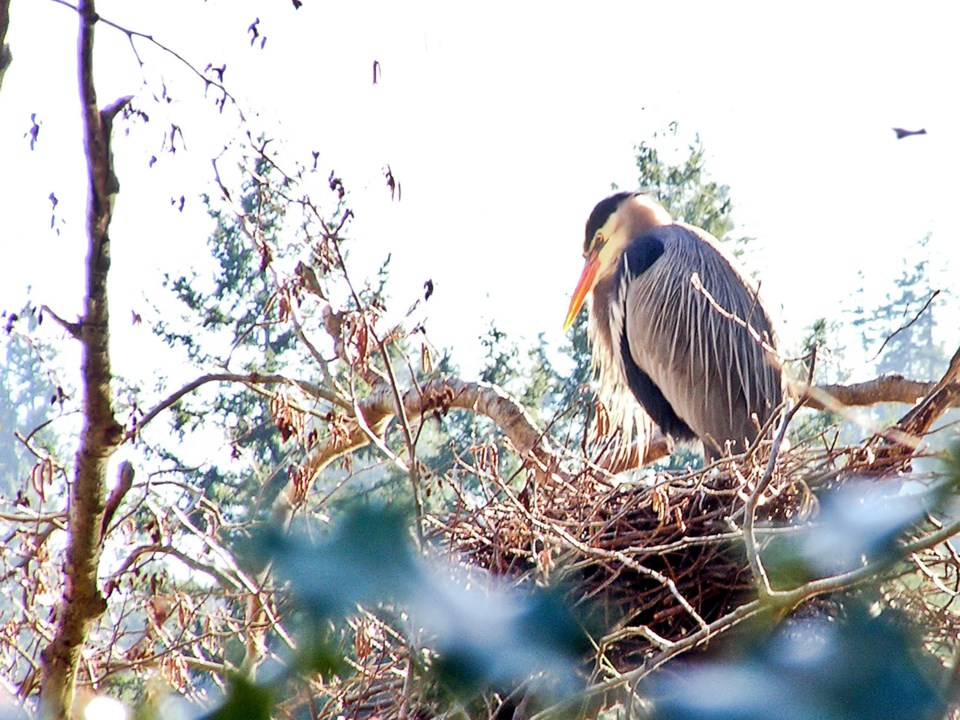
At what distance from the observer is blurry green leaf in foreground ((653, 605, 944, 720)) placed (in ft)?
1.32

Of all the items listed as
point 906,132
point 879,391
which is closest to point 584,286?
point 879,391

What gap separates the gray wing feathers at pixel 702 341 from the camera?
4.36m

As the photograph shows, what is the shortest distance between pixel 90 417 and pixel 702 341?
2863 mm

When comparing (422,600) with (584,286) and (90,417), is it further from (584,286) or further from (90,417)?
(584,286)

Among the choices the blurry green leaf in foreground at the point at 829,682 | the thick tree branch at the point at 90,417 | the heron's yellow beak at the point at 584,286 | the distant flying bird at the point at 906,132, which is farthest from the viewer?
the heron's yellow beak at the point at 584,286

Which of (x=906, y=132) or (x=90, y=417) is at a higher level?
(x=906, y=132)

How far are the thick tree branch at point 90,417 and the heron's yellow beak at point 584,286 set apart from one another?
3.09 m

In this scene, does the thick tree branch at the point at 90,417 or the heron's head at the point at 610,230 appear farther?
the heron's head at the point at 610,230

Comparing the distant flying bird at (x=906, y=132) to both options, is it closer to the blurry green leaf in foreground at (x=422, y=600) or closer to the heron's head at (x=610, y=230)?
the blurry green leaf in foreground at (x=422, y=600)

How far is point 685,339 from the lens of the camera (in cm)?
461

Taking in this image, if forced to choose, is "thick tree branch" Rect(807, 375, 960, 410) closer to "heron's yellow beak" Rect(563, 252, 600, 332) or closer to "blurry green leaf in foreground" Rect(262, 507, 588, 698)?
"heron's yellow beak" Rect(563, 252, 600, 332)

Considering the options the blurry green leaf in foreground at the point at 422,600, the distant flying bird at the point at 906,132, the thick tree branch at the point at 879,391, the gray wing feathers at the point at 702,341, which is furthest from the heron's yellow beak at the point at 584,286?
the blurry green leaf in foreground at the point at 422,600

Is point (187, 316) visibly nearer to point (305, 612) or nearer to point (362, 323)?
point (362, 323)

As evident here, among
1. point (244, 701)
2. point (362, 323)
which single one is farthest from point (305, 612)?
point (362, 323)
